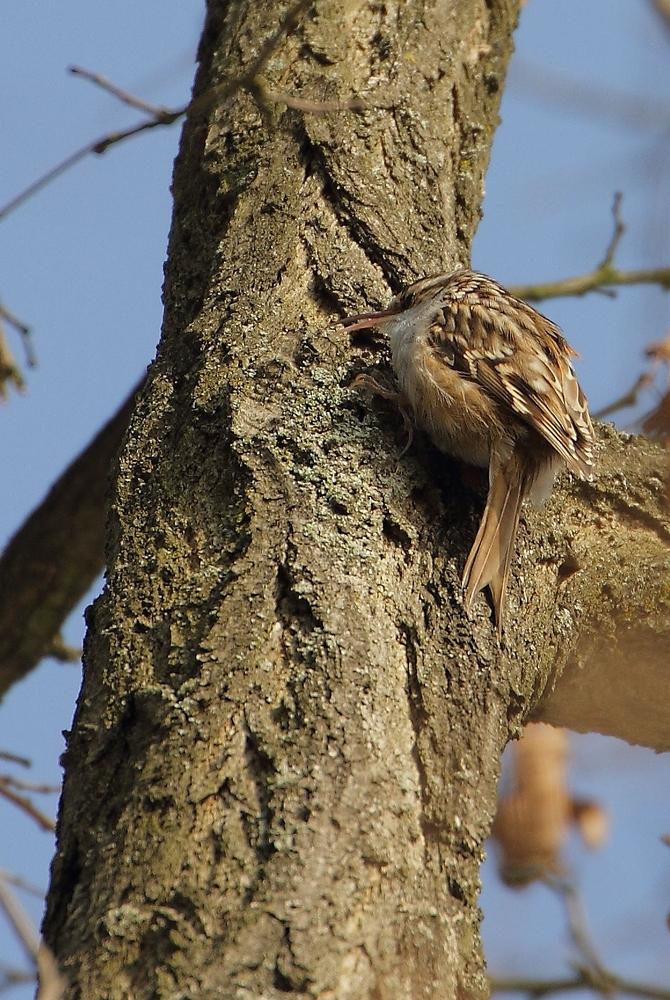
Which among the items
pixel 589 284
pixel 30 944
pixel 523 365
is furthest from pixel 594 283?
pixel 30 944

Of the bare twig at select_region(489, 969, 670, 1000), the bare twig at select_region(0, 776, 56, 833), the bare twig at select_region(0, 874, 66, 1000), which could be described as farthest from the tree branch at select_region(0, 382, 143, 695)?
the bare twig at select_region(0, 874, 66, 1000)

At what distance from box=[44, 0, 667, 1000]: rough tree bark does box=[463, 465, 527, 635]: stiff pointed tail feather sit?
0.04 meters

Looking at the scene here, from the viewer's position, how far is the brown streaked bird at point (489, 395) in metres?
1.97

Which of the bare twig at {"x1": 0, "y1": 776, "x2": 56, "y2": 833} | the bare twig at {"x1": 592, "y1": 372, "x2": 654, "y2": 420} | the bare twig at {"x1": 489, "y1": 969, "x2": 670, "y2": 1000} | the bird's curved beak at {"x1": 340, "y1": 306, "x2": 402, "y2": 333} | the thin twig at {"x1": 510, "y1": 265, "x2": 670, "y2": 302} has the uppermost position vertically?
the thin twig at {"x1": 510, "y1": 265, "x2": 670, "y2": 302}

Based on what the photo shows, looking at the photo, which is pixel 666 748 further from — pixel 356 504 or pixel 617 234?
pixel 617 234

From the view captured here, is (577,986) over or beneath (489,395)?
beneath

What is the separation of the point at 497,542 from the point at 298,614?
38 cm

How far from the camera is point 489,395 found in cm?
229

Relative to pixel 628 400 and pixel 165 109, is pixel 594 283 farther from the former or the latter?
pixel 165 109

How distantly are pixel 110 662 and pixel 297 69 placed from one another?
134cm

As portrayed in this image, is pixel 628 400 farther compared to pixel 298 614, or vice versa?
pixel 628 400

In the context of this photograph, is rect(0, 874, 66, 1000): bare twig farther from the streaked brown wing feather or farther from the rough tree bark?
the streaked brown wing feather

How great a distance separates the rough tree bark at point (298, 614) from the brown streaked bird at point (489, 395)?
50 mm

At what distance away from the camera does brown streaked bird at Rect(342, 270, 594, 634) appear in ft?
6.45
